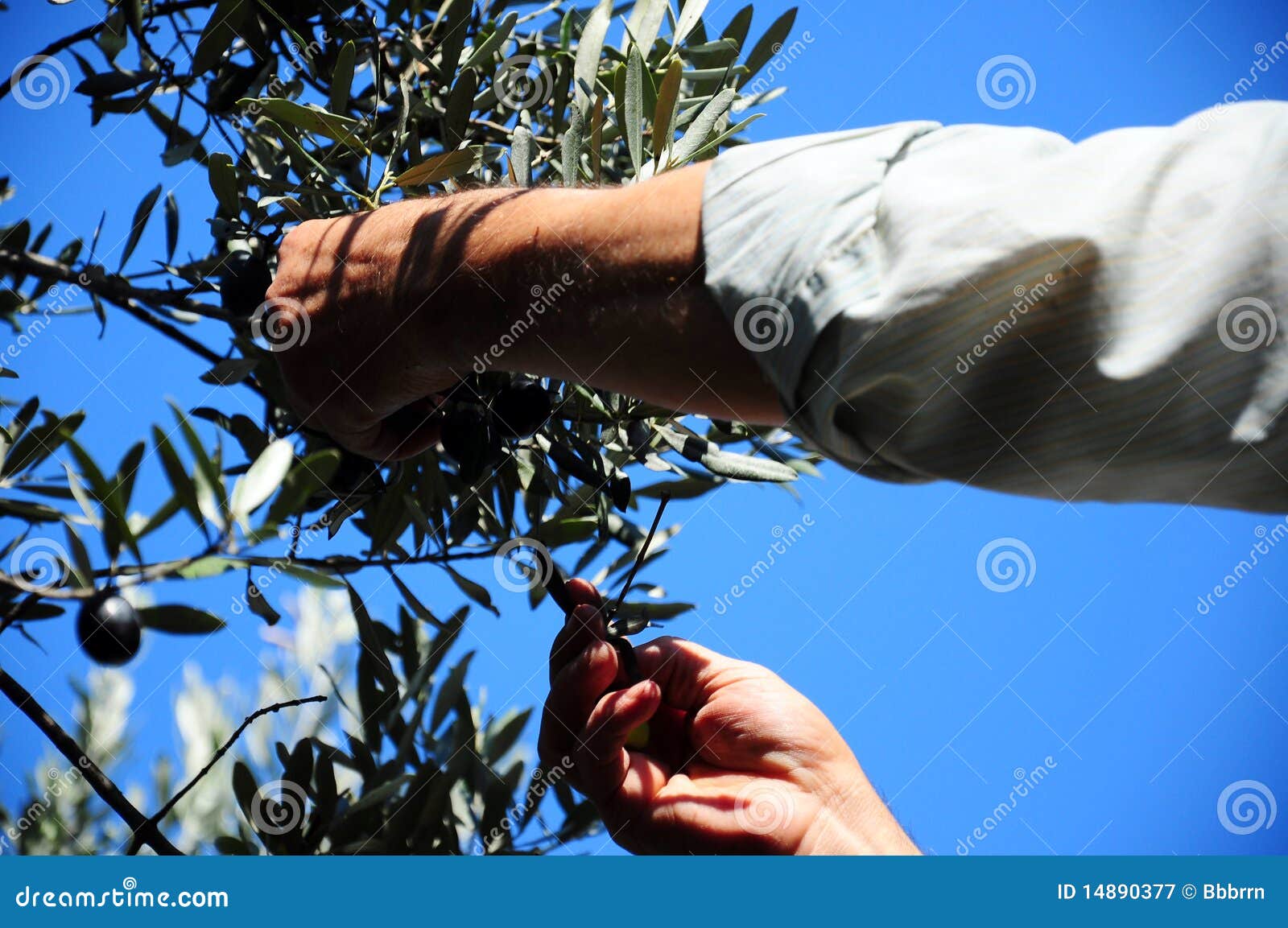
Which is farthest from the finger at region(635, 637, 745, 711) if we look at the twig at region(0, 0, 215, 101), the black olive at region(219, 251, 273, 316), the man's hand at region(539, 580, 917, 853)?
the twig at region(0, 0, 215, 101)

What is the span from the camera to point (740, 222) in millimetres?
941

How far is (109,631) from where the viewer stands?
4.17ft

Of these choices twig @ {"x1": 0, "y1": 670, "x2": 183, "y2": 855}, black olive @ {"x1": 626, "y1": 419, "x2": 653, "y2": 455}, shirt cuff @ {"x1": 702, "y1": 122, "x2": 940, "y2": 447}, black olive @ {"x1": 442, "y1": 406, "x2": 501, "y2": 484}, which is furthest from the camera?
black olive @ {"x1": 626, "y1": 419, "x2": 653, "y2": 455}

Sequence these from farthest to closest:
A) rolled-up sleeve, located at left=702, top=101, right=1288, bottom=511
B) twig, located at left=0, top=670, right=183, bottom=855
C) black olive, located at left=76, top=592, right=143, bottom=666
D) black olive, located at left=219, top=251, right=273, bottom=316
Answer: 1. black olive, located at left=219, top=251, right=273, bottom=316
2. twig, located at left=0, top=670, right=183, bottom=855
3. black olive, located at left=76, top=592, right=143, bottom=666
4. rolled-up sleeve, located at left=702, top=101, right=1288, bottom=511

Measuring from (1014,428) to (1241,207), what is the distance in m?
0.23

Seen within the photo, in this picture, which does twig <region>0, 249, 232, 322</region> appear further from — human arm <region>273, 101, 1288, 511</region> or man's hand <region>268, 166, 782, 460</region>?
human arm <region>273, 101, 1288, 511</region>

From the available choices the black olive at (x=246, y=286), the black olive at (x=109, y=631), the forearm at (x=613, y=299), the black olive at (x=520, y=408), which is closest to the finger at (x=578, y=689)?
the black olive at (x=520, y=408)

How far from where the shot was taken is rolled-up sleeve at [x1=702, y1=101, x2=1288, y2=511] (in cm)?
77

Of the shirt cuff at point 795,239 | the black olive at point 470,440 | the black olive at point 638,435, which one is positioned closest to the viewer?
the shirt cuff at point 795,239

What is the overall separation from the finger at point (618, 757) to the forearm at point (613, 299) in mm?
553

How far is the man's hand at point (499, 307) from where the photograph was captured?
39.5 inches

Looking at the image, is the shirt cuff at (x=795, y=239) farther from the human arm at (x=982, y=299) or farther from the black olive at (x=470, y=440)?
the black olive at (x=470, y=440)

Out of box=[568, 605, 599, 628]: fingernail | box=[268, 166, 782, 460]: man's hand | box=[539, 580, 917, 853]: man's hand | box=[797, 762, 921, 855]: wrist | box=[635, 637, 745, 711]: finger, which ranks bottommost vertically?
box=[797, 762, 921, 855]: wrist

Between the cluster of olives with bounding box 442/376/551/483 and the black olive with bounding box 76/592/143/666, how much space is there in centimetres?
52
